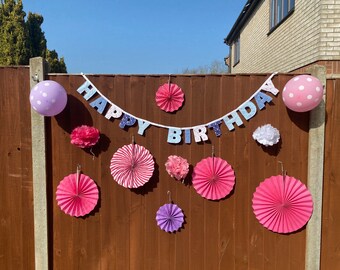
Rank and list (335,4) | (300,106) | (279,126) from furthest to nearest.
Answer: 1. (335,4)
2. (279,126)
3. (300,106)

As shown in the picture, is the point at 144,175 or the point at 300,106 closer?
the point at 300,106

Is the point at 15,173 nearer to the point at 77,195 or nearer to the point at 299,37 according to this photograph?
the point at 77,195

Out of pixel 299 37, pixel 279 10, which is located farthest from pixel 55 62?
pixel 299 37

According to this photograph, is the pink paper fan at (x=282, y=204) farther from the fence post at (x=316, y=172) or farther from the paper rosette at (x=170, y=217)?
the paper rosette at (x=170, y=217)

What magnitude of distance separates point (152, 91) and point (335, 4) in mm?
3508

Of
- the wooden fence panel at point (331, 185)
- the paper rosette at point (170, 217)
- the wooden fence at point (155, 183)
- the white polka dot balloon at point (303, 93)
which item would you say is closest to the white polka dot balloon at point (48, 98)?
the wooden fence at point (155, 183)

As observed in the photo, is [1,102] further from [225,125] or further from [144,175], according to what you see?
[225,125]

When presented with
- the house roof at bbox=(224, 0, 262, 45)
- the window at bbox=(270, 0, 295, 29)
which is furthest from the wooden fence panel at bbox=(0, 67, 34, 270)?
the house roof at bbox=(224, 0, 262, 45)

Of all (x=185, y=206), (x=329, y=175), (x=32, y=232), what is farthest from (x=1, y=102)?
(x=329, y=175)

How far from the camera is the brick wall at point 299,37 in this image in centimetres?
440

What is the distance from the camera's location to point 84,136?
8.27ft

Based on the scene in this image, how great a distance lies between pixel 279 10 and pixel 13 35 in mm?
8785

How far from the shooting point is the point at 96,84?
2.61 metres

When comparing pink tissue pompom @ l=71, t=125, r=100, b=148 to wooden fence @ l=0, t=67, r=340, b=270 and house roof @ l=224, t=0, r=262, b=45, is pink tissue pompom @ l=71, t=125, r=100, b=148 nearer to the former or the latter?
wooden fence @ l=0, t=67, r=340, b=270
